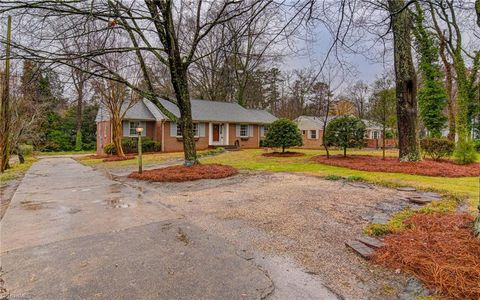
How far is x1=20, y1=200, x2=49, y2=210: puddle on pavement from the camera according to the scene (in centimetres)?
570

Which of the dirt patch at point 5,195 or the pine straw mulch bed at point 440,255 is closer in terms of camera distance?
the pine straw mulch bed at point 440,255

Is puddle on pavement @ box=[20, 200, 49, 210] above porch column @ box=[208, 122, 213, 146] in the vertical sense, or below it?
below

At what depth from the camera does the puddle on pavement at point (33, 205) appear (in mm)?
5703

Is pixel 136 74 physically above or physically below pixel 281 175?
above

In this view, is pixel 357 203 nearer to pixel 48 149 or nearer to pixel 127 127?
pixel 127 127

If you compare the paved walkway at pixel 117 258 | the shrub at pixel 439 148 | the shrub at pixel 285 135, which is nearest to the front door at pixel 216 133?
the shrub at pixel 285 135

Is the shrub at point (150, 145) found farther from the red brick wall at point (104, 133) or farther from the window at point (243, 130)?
the window at point (243, 130)

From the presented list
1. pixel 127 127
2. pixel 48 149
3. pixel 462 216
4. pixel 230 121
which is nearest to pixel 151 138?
pixel 127 127

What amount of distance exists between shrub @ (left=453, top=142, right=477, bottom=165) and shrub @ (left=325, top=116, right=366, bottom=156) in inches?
159

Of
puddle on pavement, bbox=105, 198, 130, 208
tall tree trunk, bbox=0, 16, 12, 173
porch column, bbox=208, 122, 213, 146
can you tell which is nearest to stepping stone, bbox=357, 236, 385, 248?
puddle on pavement, bbox=105, 198, 130, 208

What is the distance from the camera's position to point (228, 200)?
241 inches

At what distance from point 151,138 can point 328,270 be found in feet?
70.2

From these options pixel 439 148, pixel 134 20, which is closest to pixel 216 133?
pixel 134 20

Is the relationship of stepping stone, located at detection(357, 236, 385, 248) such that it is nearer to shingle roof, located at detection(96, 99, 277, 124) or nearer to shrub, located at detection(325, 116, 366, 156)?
shrub, located at detection(325, 116, 366, 156)
